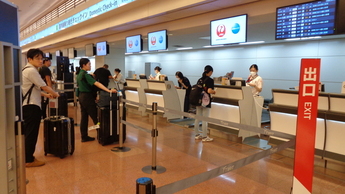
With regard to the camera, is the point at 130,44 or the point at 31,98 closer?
the point at 31,98

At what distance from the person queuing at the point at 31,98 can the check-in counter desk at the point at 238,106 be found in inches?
142

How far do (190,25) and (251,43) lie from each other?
14.3 feet

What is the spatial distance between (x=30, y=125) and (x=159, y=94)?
4.19 metres

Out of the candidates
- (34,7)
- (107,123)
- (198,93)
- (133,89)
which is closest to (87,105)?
(107,123)

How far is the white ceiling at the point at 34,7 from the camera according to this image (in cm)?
1464

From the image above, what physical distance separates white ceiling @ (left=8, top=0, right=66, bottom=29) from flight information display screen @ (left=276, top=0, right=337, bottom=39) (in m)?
11.8

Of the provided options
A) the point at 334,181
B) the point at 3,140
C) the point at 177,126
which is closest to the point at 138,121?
the point at 177,126

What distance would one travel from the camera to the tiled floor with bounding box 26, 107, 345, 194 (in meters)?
3.30

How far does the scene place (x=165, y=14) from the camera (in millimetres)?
7230

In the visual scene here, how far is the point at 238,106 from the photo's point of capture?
5.50 meters

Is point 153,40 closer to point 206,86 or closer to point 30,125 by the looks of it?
point 206,86

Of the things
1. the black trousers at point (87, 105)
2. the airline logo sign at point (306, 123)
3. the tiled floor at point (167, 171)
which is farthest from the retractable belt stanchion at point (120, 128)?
the airline logo sign at point (306, 123)

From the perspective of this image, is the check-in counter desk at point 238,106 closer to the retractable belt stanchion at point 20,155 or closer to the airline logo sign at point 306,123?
the airline logo sign at point 306,123

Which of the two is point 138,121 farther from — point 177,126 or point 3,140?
point 3,140
